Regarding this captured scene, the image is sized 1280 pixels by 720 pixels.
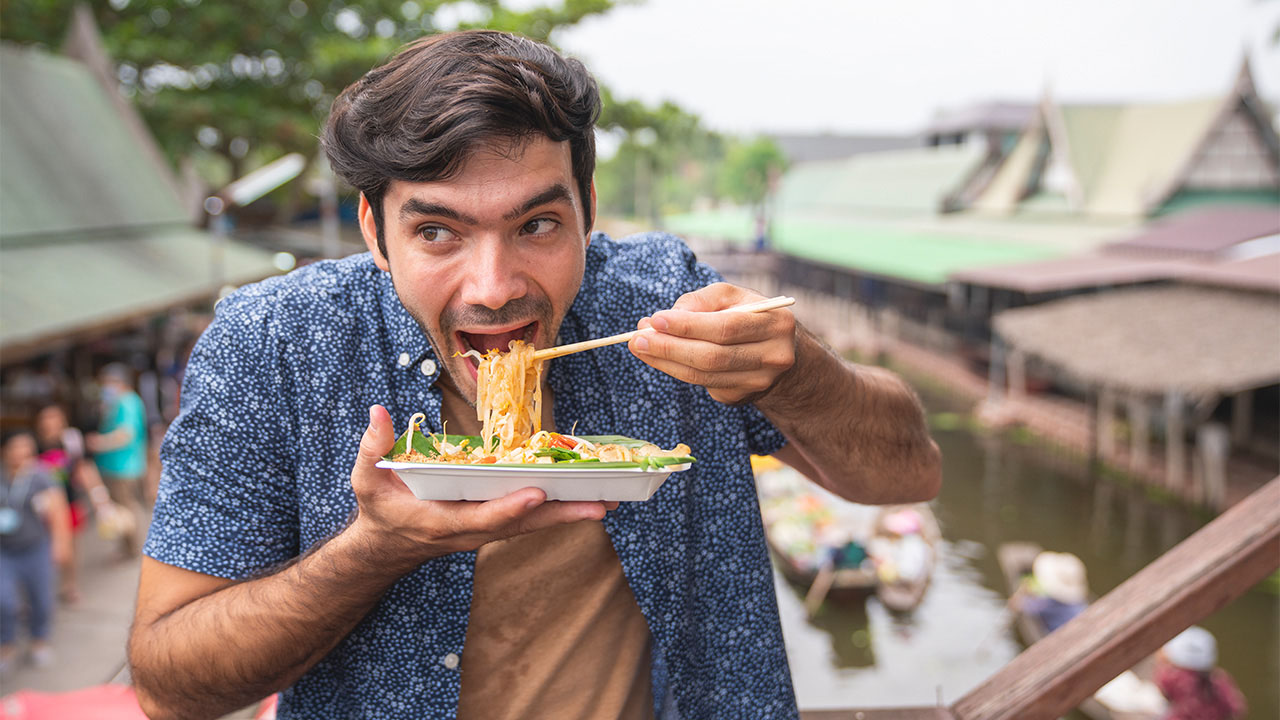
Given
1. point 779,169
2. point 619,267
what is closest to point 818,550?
point 619,267

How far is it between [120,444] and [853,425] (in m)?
8.37

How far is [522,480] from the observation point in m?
1.25

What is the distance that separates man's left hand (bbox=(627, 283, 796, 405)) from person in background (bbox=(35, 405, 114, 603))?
686 centimetres

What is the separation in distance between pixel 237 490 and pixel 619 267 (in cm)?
84

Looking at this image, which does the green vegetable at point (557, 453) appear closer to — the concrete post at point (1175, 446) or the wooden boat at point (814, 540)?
the wooden boat at point (814, 540)

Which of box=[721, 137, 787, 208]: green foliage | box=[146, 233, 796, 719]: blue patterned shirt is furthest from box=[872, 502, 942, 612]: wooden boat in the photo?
box=[721, 137, 787, 208]: green foliage

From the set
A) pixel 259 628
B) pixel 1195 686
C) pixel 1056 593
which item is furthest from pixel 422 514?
pixel 1056 593

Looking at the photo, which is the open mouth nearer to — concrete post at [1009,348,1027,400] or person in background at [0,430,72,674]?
person in background at [0,430,72,674]

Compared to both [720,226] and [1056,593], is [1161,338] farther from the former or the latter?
[720,226]

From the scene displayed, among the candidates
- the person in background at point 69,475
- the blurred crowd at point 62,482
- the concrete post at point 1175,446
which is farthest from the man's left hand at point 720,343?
the concrete post at point 1175,446

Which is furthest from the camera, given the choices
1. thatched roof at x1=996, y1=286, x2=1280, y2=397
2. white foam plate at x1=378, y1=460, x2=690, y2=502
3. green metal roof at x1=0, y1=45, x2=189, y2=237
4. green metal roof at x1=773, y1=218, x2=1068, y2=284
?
green metal roof at x1=773, y1=218, x2=1068, y2=284

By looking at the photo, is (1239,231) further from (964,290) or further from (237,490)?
(237,490)

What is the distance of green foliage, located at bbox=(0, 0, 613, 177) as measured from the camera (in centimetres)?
1360

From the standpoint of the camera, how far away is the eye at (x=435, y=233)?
1440mm
